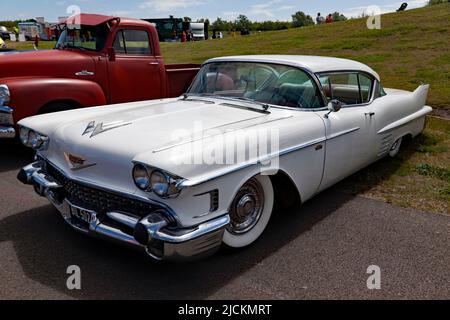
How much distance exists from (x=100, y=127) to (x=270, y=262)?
1.52 metres

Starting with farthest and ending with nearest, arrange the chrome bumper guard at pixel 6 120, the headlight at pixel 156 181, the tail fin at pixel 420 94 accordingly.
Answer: the tail fin at pixel 420 94 → the chrome bumper guard at pixel 6 120 → the headlight at pixel 156 181

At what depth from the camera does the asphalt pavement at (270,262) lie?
2400 millimetres

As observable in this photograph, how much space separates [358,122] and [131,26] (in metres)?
3.55

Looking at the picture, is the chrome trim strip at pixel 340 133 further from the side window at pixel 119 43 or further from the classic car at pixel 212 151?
the side window at pixel 119 43

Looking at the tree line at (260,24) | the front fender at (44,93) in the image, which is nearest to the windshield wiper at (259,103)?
the front fender at (44,93)

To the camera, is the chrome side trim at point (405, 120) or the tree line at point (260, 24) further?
the tree line at point (260, 24)

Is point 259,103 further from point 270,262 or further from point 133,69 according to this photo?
point 133,69

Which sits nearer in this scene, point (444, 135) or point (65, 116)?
point (65, 116)

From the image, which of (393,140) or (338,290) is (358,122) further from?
(338,290)

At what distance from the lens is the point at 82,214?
8.67 feet

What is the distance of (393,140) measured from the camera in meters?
4.39

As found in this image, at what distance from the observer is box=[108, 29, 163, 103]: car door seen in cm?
557

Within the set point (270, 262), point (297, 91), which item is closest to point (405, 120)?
point (297, 91)

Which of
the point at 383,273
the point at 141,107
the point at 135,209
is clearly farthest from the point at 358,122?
the point at 135,209
